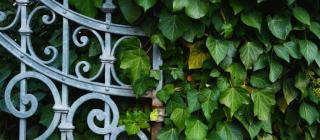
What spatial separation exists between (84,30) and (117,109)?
15.2 inches

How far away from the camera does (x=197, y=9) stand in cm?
193

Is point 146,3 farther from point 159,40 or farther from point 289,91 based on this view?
point 289,91

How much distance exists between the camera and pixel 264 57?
206cm

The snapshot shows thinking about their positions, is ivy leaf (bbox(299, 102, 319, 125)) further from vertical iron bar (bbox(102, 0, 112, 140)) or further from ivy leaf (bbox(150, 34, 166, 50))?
vertical iron bar (bbox(102, 0, 112, 140))

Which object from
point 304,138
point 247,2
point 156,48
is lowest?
point 304,138

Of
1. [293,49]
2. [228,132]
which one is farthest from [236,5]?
[228,132]

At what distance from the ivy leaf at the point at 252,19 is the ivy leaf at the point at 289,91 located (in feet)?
0.98

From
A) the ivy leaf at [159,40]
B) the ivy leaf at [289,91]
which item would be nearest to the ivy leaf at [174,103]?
the ivy leaf at [159,40]

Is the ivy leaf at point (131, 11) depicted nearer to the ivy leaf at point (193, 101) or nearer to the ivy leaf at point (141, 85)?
the ivy leaf at point (141, 85)

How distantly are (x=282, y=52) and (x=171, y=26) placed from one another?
0.47 meters

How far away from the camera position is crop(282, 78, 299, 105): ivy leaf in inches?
82.9

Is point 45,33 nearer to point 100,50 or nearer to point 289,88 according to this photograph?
point 100,50

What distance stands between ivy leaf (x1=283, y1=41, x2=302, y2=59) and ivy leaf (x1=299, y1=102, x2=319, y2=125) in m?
0.24

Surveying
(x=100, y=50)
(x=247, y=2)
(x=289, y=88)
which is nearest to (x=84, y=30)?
(x=100, y=50)
